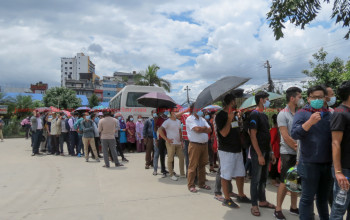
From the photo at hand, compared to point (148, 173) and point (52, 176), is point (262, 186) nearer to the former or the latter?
point (148, 173)

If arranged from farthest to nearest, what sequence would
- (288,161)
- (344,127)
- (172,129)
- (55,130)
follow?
(55,130) < (172,129) < (288,161) < (344,127)

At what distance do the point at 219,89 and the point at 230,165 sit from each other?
50.4 inches

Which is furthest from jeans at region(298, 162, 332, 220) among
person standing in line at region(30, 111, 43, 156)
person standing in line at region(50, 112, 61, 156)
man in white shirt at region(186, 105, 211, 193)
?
person standing in line at region(30, 111, 43, 156)

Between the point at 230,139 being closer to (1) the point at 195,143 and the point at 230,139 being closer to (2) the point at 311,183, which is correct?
(1) the point at 195,143

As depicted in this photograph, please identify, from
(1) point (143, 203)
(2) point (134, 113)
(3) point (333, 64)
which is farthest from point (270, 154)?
(3) point (333, 64)

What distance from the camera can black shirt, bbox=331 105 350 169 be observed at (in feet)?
8.76

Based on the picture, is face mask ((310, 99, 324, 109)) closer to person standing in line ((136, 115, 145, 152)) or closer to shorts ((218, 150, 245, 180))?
shorts ((218, 150, 245, 180))

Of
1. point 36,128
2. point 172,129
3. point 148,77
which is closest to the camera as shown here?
point 172,129

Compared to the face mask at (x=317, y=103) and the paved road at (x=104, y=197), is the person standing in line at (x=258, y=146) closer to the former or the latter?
the paved road at (x=104, y=197)

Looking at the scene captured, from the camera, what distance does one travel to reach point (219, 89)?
14.3ft

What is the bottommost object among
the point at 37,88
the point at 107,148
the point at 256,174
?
the point at 256,174

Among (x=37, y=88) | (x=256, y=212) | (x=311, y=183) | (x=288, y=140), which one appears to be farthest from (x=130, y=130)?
(x=37, y=88)

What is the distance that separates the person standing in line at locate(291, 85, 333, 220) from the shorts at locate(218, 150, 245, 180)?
130 cm

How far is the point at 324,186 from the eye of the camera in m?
3.20
